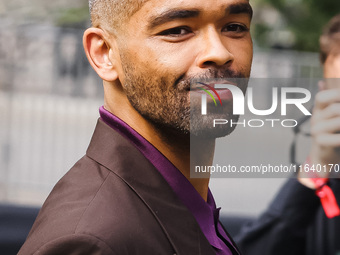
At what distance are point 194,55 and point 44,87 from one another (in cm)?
610

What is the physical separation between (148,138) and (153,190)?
194 mm

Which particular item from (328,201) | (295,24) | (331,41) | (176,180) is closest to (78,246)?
(176,180)

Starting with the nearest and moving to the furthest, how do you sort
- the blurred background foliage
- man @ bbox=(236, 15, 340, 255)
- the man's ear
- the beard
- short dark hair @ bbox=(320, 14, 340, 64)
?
the beard
the man's ear
man @ bbox=(236, 15, 340, 255)
short dark hair @ bbox=(320, 14, 340, 64)
the blurred background foliage

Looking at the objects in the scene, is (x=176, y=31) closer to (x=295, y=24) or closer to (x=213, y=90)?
(x=213, y=90)

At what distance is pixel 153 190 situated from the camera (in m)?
1.51

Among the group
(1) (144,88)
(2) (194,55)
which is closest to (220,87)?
(2) (194,55)

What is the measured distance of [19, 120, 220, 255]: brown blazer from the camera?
131 cm

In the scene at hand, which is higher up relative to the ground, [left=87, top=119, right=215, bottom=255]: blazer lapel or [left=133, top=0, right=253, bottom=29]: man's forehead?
[left=133, top=0, right=253, bottom=29]: man's forehead

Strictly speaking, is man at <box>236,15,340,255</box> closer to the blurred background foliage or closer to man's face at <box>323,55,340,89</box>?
man's face at <box>323,55,340,89</box>

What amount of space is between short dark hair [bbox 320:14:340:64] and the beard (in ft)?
4.52

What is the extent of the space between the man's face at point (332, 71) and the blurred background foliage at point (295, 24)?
10.1m

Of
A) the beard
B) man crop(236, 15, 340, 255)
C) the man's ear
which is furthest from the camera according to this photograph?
man crop(236, 15, 340, 255)

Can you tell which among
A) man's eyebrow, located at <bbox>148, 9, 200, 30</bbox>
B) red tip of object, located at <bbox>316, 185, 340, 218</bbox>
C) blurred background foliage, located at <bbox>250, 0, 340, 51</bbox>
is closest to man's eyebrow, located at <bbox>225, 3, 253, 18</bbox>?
man's eyebrow, located at <bbox>148, 9, 200, 30</bbox>

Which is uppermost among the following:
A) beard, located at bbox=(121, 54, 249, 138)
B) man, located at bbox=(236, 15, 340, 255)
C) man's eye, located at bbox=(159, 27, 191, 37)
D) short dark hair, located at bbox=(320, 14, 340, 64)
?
short dark hair, located at bbox=(320, 14, 340, 64)
